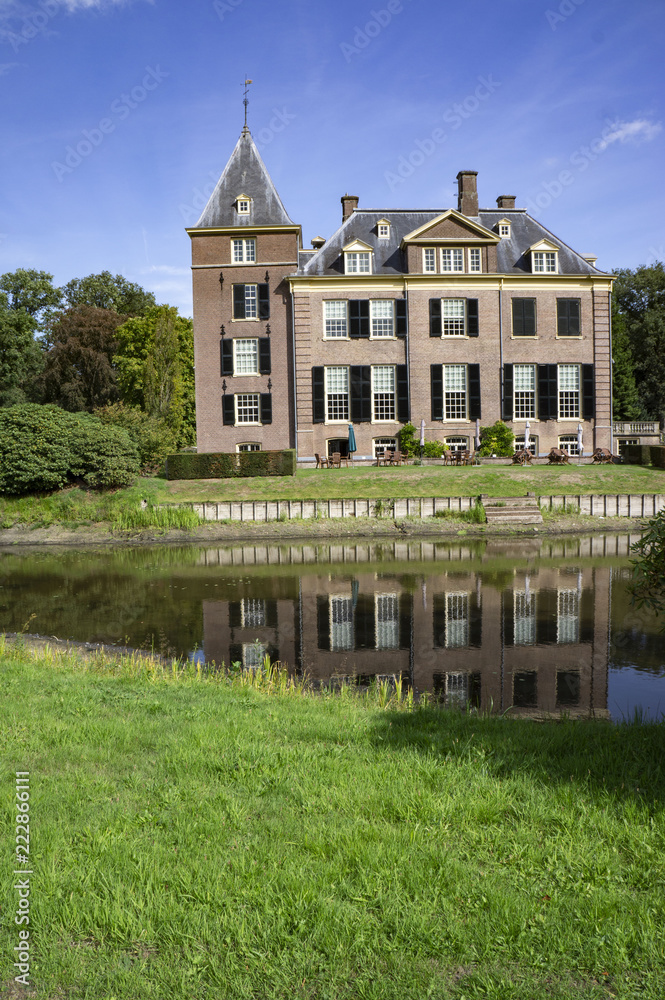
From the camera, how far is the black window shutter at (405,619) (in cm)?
1104

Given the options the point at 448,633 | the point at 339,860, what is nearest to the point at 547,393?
the point at 448,633

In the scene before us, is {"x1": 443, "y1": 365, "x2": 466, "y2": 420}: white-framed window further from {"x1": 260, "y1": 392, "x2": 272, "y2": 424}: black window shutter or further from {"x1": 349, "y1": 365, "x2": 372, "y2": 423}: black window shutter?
{"x1": 260, "y1": 392, "x2": 272, "y2": 424}: black window shutter

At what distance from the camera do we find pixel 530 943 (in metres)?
3.18

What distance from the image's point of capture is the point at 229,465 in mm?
27453

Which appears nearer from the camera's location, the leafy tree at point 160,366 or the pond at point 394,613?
the pond at point 394,613

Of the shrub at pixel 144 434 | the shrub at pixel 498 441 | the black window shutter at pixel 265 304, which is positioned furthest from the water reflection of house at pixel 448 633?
the black window shutter at pixel 265 304

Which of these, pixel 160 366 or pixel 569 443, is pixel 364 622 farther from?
pixel 160 366

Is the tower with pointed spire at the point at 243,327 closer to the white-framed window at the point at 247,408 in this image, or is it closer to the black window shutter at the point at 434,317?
the white-framed window at the point at 247,408

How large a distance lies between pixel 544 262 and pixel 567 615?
82.2 ft

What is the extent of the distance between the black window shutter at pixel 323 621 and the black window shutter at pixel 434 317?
20935 mm

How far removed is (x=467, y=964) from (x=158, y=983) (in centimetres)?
134

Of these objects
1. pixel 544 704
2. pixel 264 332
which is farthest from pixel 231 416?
pixel 544 704

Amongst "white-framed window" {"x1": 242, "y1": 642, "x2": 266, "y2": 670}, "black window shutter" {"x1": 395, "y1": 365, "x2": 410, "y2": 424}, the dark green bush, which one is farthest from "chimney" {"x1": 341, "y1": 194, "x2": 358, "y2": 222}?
"white-framed window" {"x1": 242, "y1": 642, "x2": 266, "y2": 670}

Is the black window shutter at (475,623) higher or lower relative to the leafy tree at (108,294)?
lower
